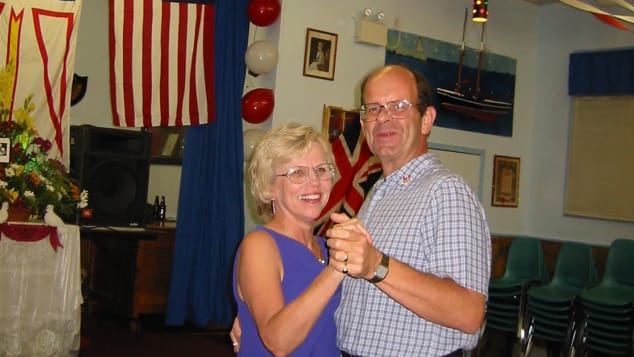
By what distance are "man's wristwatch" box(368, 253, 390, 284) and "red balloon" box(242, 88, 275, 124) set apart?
16.0 ft

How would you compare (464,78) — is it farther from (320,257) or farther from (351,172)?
(320,257)

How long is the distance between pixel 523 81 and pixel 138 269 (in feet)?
15.6

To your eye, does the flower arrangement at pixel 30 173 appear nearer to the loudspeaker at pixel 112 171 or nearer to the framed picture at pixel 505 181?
the loudspeaker at pixel 112 171

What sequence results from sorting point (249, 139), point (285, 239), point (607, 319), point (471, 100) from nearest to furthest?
1. point (285, 239)
2. point (607, 319)
3. point (249, 139)
4. point (471, 100)

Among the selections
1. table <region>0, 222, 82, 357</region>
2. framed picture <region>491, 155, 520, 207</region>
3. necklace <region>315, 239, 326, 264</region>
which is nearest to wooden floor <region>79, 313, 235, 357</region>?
table <region>0, 222, 82, 357</region>

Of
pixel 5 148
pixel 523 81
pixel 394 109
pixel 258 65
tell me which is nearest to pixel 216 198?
pixel 258 65

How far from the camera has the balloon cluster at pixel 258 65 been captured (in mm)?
6352

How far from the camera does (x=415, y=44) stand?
7480 millimetres

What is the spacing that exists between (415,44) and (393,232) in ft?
19.0

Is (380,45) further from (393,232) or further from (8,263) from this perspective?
(393,232)

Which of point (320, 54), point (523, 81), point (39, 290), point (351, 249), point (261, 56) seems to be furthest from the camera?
→ point (523, 81)

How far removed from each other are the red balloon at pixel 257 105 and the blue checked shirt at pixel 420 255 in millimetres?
4409

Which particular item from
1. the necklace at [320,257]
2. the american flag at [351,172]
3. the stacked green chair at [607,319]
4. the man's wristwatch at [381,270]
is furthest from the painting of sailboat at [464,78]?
the man's wristwatch at [381,270]

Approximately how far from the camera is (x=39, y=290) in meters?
4.84
